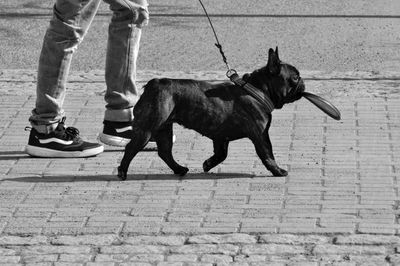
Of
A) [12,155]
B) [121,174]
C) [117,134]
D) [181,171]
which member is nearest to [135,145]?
[121,174]

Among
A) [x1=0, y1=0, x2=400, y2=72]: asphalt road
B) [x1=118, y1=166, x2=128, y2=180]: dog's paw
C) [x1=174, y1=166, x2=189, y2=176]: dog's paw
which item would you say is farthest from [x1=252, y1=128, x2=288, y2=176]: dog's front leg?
[x1=0, y1=0, x2=400, y2=72]: asphalt road

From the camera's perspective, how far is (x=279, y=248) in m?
5.89

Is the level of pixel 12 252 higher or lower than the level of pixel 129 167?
higher

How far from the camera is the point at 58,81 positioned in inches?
302

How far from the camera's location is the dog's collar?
23.4ft

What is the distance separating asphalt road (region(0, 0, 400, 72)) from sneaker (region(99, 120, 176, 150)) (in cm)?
223

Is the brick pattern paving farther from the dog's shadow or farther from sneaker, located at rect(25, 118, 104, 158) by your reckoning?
sneaker, located at rect(25, 118, 104, 158)

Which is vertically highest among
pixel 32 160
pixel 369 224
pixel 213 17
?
pixel 369 224

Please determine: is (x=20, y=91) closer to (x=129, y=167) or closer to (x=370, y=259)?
(x=129, y=167)

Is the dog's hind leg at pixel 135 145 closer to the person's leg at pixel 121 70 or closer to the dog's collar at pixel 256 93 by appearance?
the dog's collar at pixel 256 93

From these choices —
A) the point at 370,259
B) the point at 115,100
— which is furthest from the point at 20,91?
the point at 370,259

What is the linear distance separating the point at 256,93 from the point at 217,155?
443 millimetres

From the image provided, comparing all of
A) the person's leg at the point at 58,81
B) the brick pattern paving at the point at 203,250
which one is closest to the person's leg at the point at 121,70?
the person's leg at the point at 58,81

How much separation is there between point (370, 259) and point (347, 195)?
1.12 meters
